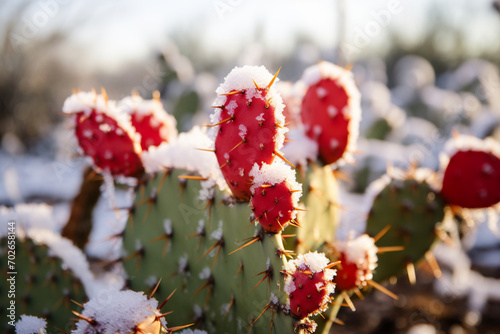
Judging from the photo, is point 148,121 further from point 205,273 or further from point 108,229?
point 108,229

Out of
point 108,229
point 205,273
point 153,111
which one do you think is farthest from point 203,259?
point 108,229

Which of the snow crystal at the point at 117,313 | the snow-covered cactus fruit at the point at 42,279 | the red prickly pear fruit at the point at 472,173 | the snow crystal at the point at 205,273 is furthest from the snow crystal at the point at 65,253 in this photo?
the red prickly pear fruit at the point at 472,173

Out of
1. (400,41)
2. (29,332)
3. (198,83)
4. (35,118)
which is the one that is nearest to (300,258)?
(29,332)

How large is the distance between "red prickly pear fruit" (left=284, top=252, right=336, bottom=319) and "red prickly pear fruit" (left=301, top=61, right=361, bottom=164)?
0.43m

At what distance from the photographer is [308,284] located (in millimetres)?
562

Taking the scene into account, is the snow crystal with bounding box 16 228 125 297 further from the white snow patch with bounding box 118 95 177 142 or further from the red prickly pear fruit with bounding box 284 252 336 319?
the red prickly pear fruit with bounding box 284 252 336 319

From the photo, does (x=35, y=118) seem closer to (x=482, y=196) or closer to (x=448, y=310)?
(x=448, y=310)

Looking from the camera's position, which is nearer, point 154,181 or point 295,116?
point 154,181

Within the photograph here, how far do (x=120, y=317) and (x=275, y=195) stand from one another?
28 cm

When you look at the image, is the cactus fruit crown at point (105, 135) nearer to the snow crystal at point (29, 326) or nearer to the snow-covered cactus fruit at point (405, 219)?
the snow crystal at point (29, 326)

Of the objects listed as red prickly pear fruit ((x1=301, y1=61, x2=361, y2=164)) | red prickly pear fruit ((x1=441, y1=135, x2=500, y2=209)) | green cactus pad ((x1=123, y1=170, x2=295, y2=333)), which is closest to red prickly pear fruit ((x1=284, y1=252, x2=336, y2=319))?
green cactus pad ((x1=123, y1=170, x2=295, y2=333))

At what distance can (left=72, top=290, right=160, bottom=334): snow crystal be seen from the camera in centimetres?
56

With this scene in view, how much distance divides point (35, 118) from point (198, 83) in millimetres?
6958

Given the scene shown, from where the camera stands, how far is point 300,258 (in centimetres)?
60
